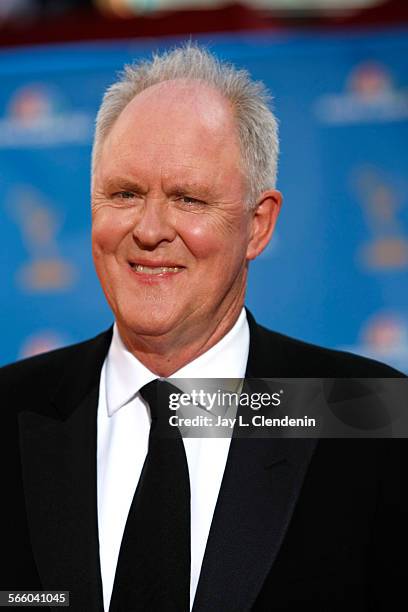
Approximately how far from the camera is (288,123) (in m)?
2.97

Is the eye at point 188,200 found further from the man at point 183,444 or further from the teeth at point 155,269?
the teeth at point 155,269

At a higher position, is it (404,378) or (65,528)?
(404,378)

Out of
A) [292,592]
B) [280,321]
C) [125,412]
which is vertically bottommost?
[292,592]

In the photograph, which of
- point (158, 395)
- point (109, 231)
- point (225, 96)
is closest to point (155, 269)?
point (109, 231)

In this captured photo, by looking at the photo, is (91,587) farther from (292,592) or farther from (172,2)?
(172,2)

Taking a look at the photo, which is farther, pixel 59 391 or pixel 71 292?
pixel 71 292

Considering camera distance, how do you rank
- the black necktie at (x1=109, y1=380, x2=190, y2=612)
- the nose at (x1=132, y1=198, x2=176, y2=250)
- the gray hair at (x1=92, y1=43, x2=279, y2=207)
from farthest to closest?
1. the gray hair at (x1=92, y1=43, x2=279, y2=207)
2. the nose at (x1=132, y1=198, x2=176, y2=250)
3. the black necktie at (x1=109, y1=380, x2=190, y2=612)

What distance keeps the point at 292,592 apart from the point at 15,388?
643 millimetres

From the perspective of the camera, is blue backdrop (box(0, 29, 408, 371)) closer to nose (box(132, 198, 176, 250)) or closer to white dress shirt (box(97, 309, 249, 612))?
white dress shirt (box(97, 309, 249, 612))

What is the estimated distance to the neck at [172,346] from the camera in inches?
60.2

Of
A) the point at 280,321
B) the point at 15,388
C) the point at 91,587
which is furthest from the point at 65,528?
the point at 280,321

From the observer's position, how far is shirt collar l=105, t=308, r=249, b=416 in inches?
59.7

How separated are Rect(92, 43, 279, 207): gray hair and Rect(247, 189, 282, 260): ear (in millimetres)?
25

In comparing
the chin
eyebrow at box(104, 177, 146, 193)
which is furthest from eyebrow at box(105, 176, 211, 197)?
the chin
